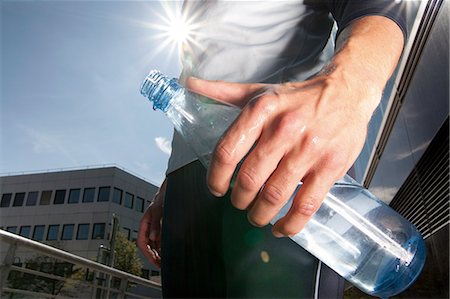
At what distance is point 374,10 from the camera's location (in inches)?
22.9

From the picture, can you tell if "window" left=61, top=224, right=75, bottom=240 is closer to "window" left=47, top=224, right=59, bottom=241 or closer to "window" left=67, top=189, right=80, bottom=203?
"window" left=47, top=224, right=59, bottom=241

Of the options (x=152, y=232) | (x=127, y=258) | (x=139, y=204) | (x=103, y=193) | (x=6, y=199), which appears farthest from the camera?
(x=6, y=199)

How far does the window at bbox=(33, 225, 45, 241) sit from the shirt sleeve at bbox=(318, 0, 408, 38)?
113ft

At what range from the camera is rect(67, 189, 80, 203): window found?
31.2 metres

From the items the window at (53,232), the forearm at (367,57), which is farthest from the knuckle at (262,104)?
the window at (53,232)

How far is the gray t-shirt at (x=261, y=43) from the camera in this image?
2.66 ft

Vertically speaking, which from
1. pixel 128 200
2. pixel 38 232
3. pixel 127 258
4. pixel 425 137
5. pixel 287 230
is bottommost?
pixel 287 230

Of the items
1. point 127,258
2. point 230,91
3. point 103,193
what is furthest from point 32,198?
point 230,91

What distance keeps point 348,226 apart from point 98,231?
105 feet

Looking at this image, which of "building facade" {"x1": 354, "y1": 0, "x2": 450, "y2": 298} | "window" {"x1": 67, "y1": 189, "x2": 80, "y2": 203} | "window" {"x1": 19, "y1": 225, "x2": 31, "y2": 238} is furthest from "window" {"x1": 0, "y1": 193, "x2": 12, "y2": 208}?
"building facade" {"x1": 354, "y1": 0, "x2": 450, "y2": 298}

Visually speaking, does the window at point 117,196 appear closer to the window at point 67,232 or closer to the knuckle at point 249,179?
the window at point 67,232

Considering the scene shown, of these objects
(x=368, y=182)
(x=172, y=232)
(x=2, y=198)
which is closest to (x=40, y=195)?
(x=2, y=198)

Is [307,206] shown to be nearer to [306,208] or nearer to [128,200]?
[306,208]

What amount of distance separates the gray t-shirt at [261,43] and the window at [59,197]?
1314 inches
